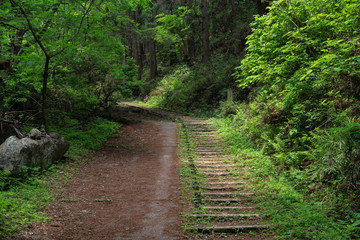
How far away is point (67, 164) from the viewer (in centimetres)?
914

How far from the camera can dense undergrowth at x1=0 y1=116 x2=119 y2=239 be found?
495 centimetres

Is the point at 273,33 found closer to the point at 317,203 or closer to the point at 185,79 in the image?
the point at 317,203

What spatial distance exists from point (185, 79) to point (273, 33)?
51.3ft

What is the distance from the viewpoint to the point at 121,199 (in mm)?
6746

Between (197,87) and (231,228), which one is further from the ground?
(197,87)

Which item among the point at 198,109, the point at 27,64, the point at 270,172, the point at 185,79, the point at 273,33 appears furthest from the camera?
the point at 185,79

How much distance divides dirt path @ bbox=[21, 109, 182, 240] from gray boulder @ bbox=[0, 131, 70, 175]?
1.00 meters

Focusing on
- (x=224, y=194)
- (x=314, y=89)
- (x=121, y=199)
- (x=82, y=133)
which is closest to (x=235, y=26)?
(x=82, y=133)

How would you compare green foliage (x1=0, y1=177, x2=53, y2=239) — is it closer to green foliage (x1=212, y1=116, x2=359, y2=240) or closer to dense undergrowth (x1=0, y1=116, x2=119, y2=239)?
dense undergrowth (x1=0, y1=116, x2=119, y2=239)

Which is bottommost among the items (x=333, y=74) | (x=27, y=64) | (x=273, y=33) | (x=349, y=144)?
(x=349, y=144)

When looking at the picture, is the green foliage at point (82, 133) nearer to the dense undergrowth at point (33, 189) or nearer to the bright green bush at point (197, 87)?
the dense undergrowth at point (33, 189)

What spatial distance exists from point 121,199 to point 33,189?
2.14 m

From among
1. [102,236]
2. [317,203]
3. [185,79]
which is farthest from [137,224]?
[185,79]

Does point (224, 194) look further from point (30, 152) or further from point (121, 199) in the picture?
point (30, 152)
